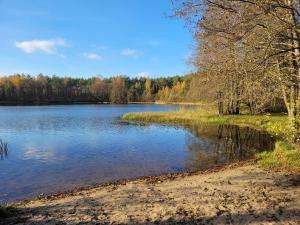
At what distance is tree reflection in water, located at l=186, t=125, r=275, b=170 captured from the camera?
19911mm

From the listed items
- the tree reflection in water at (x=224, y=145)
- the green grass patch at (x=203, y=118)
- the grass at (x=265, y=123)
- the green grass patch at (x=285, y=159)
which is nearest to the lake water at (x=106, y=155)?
the tree reflection in water at (x=224, y=145)

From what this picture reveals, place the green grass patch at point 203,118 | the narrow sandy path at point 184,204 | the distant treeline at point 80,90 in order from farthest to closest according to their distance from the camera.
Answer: the distant treeline at point 80,90
the green grass patch at point 203,118
the narrow sandy path at point 184,204

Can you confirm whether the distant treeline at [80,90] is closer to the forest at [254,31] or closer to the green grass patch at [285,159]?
the green grass patch at [285,159]

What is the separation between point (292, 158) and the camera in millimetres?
14859

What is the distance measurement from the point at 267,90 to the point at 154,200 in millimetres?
8525

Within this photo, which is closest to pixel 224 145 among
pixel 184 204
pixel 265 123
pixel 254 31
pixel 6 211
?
pixel 265 123

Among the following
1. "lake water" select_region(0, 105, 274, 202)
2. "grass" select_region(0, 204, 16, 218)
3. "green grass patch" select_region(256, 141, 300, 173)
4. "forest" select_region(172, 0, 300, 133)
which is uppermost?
"forest" select_region(172, 0, 300, 133)

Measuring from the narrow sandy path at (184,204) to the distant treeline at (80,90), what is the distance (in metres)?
128

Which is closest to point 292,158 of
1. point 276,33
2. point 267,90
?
point 267,90

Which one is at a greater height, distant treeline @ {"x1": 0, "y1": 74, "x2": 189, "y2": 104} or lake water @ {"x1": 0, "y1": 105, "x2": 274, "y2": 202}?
distant treeline @ {"x1": 0, "y1": 74, "x2": 189, "y2": 104}

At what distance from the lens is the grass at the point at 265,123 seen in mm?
15031

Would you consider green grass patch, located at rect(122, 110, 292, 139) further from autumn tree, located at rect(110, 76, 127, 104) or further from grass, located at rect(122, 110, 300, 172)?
autumn tree, located at rect(110, 76, 127, 104)

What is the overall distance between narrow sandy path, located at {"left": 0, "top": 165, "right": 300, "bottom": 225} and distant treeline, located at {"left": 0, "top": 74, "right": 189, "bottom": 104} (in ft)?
420

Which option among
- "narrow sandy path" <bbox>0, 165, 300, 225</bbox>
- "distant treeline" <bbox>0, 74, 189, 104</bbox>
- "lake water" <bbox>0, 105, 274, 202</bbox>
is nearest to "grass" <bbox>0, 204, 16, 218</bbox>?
"narrow sandy path" <bbox>0, 165, 300, 225</bbox>
